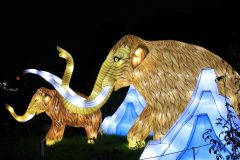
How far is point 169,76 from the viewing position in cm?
918

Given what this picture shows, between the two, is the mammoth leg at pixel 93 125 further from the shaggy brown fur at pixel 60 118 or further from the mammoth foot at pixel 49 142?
the mammoth foot at pixel 49 142

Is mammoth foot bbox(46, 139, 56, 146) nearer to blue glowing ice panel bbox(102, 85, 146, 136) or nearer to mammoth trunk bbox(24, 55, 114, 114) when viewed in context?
mammoth trunk bbox(24, 55, 114, 114)

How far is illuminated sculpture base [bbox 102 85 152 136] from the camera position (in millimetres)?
14102

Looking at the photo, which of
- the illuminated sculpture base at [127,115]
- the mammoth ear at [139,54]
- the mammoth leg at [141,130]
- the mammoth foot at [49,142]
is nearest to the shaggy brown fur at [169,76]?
the mammoth ear at [139,54]

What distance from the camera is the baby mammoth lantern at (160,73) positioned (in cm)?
912

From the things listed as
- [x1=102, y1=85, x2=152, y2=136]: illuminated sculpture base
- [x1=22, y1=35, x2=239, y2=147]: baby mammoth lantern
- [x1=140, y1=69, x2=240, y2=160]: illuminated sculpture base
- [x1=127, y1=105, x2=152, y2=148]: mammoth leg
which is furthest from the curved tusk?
[x1=102, y1=85, x2=152, y2=136]: illuminated sculpture base

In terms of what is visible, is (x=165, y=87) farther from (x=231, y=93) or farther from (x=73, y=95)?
(x=73, y=95)

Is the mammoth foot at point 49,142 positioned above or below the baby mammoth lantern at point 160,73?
below

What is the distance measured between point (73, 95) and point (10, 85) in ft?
57.9

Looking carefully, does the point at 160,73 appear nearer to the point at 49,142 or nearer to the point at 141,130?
the point at 141,130

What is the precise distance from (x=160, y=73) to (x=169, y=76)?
0.68 feet

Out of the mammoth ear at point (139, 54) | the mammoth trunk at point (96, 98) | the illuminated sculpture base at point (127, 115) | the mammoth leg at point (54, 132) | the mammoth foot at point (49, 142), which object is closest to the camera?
the mammoth ear at point (139, 54)

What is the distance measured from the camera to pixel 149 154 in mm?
7496

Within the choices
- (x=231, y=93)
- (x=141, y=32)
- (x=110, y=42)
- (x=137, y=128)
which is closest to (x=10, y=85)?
(x=110, y=42)
